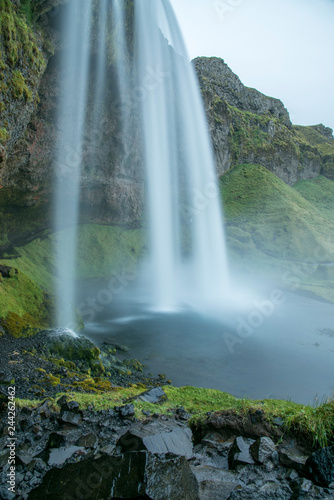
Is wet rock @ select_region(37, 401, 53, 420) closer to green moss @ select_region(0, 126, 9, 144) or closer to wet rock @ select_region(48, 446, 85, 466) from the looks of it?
wet rock @ select_region(48, 446, 85, 466)

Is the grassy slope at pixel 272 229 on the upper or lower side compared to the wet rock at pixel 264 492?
upper

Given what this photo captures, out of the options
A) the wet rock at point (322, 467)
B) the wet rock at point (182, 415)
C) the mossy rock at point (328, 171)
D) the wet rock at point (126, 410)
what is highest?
the mossy rock at point (328, 171)

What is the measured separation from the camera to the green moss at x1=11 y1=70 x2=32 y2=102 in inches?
405

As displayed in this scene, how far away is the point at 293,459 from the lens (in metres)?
3.70

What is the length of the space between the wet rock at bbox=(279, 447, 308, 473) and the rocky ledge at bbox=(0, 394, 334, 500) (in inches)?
0.4

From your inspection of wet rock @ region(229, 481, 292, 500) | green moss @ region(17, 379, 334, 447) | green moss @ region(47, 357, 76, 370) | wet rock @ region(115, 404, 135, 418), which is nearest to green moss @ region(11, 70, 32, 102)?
green moss @ region(47, 357, 76, 370)

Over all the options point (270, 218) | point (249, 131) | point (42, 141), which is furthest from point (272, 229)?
point (42, 141)

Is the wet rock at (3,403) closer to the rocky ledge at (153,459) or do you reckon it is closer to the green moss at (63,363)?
the rocky ledge at (153,459)

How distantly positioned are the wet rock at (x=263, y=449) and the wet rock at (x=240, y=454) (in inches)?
3.2

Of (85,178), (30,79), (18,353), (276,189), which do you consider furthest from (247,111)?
(18,353)

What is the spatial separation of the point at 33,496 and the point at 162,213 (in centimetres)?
3332

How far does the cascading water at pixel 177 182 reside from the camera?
2442 cm

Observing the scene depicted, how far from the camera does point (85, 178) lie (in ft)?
68.8

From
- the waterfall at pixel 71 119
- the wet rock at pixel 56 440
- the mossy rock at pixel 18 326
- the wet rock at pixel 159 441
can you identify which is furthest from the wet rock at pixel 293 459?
the waterfall at pixel 71 119
